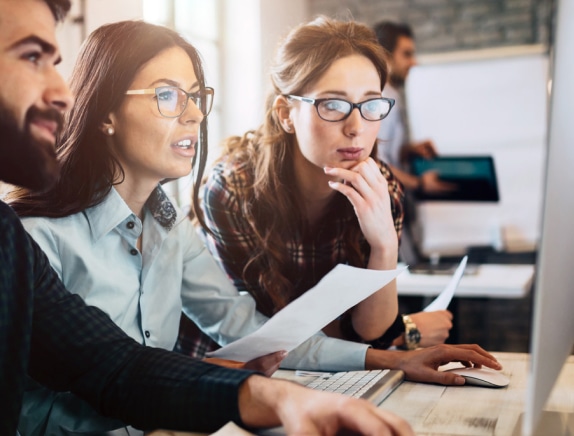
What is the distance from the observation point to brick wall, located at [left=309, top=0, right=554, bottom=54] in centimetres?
373

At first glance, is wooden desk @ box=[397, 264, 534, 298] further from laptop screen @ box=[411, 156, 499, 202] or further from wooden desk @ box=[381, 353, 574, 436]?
wooden desk @ box=[381, 353, 574, 436]

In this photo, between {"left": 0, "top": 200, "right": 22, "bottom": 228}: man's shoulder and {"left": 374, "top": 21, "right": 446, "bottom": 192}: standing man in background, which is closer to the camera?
{"left": 0, "top": 200, "right": 22, "bottom": 228}: man's shoulder

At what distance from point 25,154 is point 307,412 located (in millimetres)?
383

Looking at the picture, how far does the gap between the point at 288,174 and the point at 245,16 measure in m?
0.33

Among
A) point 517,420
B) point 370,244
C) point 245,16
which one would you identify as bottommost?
point 517,420

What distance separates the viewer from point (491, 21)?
376 centimetres

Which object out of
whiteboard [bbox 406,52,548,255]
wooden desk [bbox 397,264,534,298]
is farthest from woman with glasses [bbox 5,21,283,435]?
whiteboard [bbox 406,52,548,255]

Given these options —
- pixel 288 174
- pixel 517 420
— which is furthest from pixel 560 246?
pixel 288 174

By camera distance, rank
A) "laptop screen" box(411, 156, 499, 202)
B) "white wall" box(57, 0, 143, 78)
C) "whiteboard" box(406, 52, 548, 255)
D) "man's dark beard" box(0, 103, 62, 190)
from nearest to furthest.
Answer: "man's dark beard" box(0, 103, 62, 190)
"white wall" box(57, 0, 143, 78)
"laptop screen" box(411, 156, 499, 202)
"whiteboard" box(406, 52, 548, 255)

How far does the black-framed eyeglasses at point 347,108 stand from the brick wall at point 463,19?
274cm

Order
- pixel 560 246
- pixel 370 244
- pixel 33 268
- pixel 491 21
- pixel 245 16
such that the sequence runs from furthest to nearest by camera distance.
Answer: pixel 491 21, pixel 245 16, pixel 370 244, pixel 33 268, pixel 560 246

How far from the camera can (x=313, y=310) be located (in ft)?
2.79

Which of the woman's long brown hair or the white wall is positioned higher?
the white wall

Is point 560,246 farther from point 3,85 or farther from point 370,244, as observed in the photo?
point 3,85
